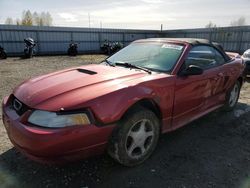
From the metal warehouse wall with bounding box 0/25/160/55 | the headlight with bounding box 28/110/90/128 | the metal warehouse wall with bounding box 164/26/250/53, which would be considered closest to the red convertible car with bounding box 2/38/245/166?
the headlight with bounding box 28/110/90/128

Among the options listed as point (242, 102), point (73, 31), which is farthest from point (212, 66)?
point (73, 31)

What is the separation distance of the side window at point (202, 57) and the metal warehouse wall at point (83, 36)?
16678 mm

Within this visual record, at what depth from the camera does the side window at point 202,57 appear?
3771 millimetres

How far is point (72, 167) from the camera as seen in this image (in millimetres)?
2986

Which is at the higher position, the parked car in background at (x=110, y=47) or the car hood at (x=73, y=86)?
the car hood at (x=73, y=86)

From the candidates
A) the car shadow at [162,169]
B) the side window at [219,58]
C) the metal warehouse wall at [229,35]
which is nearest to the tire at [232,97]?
the side window at [219,58]

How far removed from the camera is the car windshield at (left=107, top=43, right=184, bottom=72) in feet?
11.4

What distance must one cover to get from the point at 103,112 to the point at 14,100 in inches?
48.2

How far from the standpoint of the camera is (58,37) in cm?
2005

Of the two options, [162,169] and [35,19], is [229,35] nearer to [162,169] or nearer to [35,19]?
[162,169]

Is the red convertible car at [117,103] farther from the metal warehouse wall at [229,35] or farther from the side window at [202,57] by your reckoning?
the metal warehouse wall at [229,35]

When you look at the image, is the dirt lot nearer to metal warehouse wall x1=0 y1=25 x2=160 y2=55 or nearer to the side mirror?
the side mirror

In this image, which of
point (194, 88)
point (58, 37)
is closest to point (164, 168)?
point (194, 88)

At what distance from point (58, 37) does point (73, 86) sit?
18.6 m
